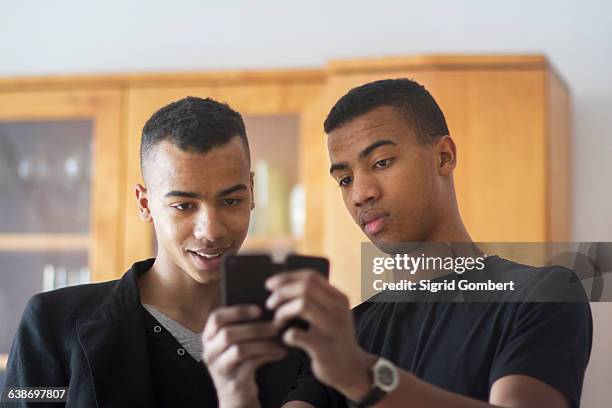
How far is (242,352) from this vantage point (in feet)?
2.05

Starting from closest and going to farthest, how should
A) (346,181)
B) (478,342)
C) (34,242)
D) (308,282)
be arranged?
1. (308,282)
2. (478,342)
3. (346,181)
4. (34,242)

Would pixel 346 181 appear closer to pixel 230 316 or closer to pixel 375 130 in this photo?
pixel 375 130

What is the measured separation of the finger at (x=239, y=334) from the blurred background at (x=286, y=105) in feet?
2.56

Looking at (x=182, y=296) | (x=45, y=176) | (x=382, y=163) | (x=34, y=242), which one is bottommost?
(x=182, y=296)

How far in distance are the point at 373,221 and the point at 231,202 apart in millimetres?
135

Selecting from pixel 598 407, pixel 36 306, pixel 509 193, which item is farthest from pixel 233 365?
pixel 509 193

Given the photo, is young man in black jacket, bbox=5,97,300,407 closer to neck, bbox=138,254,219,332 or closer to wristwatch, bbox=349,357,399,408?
neck, bbox=138,254,219,332

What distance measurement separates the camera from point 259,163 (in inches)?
63.8

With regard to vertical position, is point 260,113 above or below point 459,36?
below

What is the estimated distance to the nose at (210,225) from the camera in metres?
0.77

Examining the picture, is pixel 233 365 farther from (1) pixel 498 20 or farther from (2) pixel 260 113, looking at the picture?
(1) pixel 498 20

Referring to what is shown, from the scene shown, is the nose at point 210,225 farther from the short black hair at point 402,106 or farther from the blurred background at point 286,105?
the blurred background at point 286,105

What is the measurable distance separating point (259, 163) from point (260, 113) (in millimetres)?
88

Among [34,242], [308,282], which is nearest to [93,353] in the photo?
[308,282]
